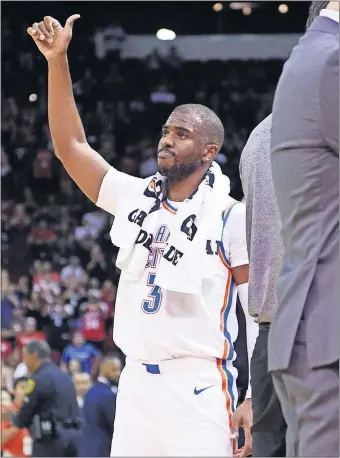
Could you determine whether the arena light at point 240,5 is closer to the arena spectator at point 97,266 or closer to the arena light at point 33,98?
the arena light at point 33,98

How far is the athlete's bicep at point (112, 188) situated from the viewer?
4.39m

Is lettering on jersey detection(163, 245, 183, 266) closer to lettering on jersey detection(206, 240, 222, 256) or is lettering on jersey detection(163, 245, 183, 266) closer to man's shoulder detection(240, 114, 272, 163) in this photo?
lettering on jersey detection(206, 240, 222, 256)

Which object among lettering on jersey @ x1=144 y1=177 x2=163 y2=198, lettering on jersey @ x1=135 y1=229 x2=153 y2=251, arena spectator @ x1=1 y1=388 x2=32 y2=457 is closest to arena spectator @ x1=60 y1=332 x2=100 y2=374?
A: arena spectator @ x1=1 y1=388 x2=32 y2=457

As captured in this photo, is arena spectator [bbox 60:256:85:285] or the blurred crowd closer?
arena spectator [bbox 60:256:85:285]

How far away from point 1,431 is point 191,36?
40.3ft

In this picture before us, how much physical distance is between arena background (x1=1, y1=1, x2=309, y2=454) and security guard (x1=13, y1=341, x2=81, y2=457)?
30.1ft

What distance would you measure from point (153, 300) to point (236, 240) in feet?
1.40

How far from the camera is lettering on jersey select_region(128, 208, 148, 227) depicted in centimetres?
425

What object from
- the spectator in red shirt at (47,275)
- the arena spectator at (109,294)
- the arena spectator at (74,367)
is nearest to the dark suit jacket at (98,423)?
the arena spectator at (74,367)

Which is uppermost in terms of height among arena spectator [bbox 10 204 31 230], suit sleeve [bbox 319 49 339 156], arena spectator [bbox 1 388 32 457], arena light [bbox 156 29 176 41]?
arena light [bbox 156 29 176 41]

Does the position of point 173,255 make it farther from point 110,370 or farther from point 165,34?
point 165,34

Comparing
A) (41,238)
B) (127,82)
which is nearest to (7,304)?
(41,238)

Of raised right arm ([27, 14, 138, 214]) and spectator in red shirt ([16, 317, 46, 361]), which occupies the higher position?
raised right arm ([27, 14, 138, 214])

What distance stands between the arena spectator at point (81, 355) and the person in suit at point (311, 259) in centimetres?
1017
